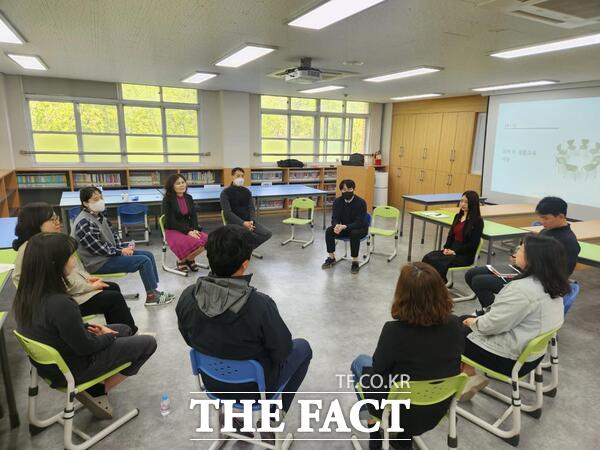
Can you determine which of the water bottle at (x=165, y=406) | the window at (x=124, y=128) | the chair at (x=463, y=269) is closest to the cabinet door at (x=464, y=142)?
the chair at (x=463, y=269)

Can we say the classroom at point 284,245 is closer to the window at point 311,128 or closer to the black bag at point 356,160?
the black bag at point 356,160

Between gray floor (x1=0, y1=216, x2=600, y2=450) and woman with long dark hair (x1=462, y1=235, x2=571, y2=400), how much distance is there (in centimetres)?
55

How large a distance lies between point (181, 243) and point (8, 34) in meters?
2.67

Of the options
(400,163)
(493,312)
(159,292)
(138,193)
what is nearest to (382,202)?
(400,163)

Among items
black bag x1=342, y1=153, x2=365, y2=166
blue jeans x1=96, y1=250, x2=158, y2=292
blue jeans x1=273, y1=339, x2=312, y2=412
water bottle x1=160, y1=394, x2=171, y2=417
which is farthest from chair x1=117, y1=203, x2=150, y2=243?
black bag x1=342, y1=153, x2=365, y2=166

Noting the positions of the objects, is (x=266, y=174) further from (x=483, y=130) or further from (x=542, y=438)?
(x=542, y=438)

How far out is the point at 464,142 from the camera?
315 inches

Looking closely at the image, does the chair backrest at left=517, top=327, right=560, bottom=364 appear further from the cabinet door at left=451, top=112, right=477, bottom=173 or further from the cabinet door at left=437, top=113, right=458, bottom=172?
the cabinet door at left=437, top=113, right=458, bottom=172

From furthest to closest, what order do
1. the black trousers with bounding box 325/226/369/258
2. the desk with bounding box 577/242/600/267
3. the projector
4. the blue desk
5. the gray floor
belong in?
the black trousers with bounding box 325/226/369/258 → the projector → the blue desk → the desk with bounding box 577/242/600/267 → the gray floor

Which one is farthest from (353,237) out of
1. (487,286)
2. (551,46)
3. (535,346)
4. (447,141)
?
(447,141)

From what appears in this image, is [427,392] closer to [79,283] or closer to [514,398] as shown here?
[514,398]

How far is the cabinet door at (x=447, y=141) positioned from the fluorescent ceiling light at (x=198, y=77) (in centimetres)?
533

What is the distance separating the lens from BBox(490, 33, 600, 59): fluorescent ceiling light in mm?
3306

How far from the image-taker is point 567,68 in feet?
15.5
